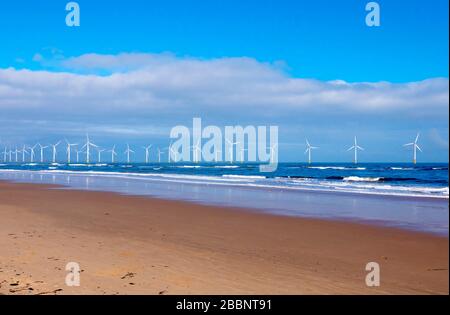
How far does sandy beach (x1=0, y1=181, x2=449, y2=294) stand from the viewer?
6.94m

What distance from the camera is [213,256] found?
9242 mm

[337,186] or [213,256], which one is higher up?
Result: [213,256]

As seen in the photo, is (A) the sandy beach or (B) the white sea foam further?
(B) the white sea foam

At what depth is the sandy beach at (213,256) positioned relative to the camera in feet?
22.8

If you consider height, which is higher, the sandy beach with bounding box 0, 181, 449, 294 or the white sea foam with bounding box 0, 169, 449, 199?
the sandy beach with bounding box 0, 181, 449, 294

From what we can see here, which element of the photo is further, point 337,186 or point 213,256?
point 337,186

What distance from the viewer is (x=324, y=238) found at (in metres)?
11.9

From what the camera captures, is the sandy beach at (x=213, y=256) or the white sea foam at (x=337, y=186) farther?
the white sea foam at (x=337, y=186)

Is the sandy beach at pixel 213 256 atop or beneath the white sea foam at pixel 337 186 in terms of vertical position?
atop

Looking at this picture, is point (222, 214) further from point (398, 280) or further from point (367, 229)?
point (398, 280)
